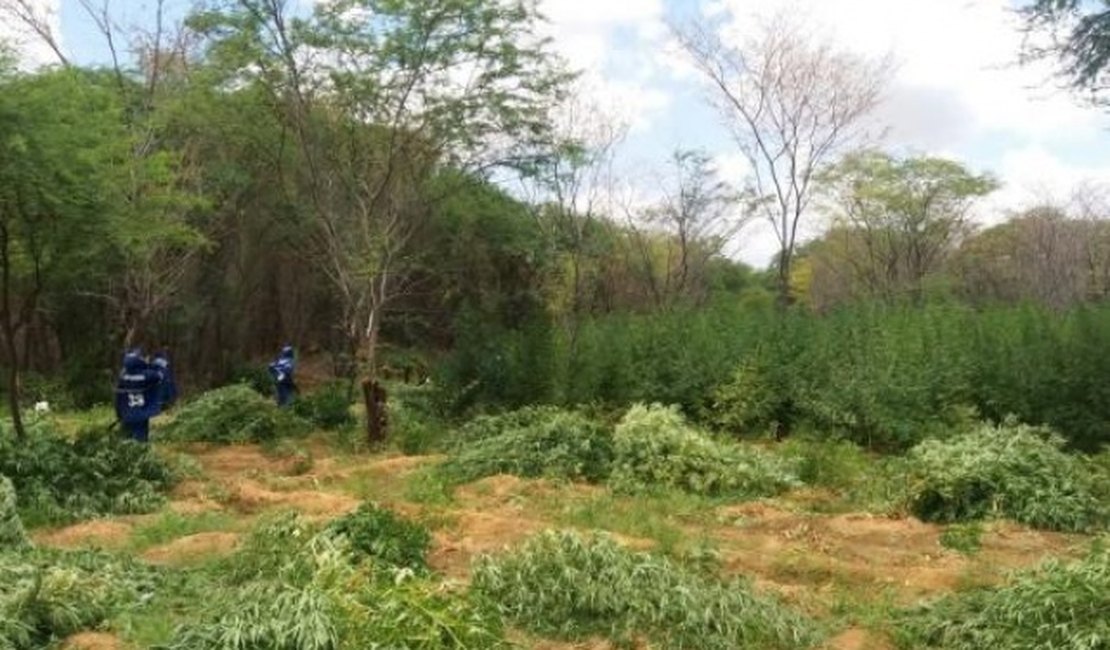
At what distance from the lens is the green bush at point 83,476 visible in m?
8.42

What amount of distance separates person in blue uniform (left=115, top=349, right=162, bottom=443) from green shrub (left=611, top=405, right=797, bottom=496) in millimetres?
5270

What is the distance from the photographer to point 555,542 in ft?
18.6

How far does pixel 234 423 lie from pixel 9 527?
6858 millimetres

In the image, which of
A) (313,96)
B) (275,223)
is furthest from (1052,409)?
(275,223)

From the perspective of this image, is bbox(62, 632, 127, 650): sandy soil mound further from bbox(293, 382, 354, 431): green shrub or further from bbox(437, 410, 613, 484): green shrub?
bbox(293, 382, 354, 431): green shrub

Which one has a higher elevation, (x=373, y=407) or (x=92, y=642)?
(x=373, y=407)

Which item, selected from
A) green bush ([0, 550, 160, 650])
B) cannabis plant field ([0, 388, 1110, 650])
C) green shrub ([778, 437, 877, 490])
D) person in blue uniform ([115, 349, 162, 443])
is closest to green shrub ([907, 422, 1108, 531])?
cannabis plant field ([0, 388, 1110, 650])

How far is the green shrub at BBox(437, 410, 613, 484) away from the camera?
997cm

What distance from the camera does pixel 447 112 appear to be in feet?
45.0

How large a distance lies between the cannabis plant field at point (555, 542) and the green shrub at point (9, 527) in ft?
0.05

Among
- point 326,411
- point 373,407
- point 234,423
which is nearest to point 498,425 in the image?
point 373,407

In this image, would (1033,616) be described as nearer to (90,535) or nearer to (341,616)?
(341,616)

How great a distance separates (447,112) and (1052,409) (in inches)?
321

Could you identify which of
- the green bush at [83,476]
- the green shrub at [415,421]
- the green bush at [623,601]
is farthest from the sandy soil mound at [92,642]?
the green shrub at [415,421]
